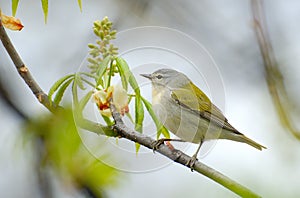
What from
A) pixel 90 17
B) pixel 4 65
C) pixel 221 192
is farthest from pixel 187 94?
pixel 90 17

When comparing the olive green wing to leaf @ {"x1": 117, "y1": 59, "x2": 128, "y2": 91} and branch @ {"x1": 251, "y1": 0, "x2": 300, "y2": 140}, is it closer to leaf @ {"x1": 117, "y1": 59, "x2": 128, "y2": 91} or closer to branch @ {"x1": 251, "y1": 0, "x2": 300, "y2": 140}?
branch @ {"x1": 251, "y1": 0, "x2": 300, "y2": 140}

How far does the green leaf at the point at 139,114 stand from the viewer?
1804mm

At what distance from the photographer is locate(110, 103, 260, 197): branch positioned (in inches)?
57.9

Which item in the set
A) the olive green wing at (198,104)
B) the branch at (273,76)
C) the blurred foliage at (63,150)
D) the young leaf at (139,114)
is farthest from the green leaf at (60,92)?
the olive green wing at (198,104)

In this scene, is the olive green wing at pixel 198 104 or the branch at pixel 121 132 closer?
the branch at pixel 121 132

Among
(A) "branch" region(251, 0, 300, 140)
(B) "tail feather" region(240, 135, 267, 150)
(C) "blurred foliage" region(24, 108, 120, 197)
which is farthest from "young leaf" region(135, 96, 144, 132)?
(B) "tail feather" region(240, 135, 267, 150)

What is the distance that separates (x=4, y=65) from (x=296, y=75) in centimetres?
166

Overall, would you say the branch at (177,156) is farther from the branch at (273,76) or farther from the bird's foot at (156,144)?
the branch at (273,76)

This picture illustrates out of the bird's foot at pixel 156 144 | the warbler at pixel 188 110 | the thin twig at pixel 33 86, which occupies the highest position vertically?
the warbler at pixel 188 110

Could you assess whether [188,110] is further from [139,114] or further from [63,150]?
[139,114]

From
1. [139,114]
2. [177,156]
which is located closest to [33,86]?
[139,114]

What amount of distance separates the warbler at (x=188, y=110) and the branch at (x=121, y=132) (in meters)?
0.64

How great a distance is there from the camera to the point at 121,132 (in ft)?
5.48

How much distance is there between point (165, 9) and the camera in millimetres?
3795
